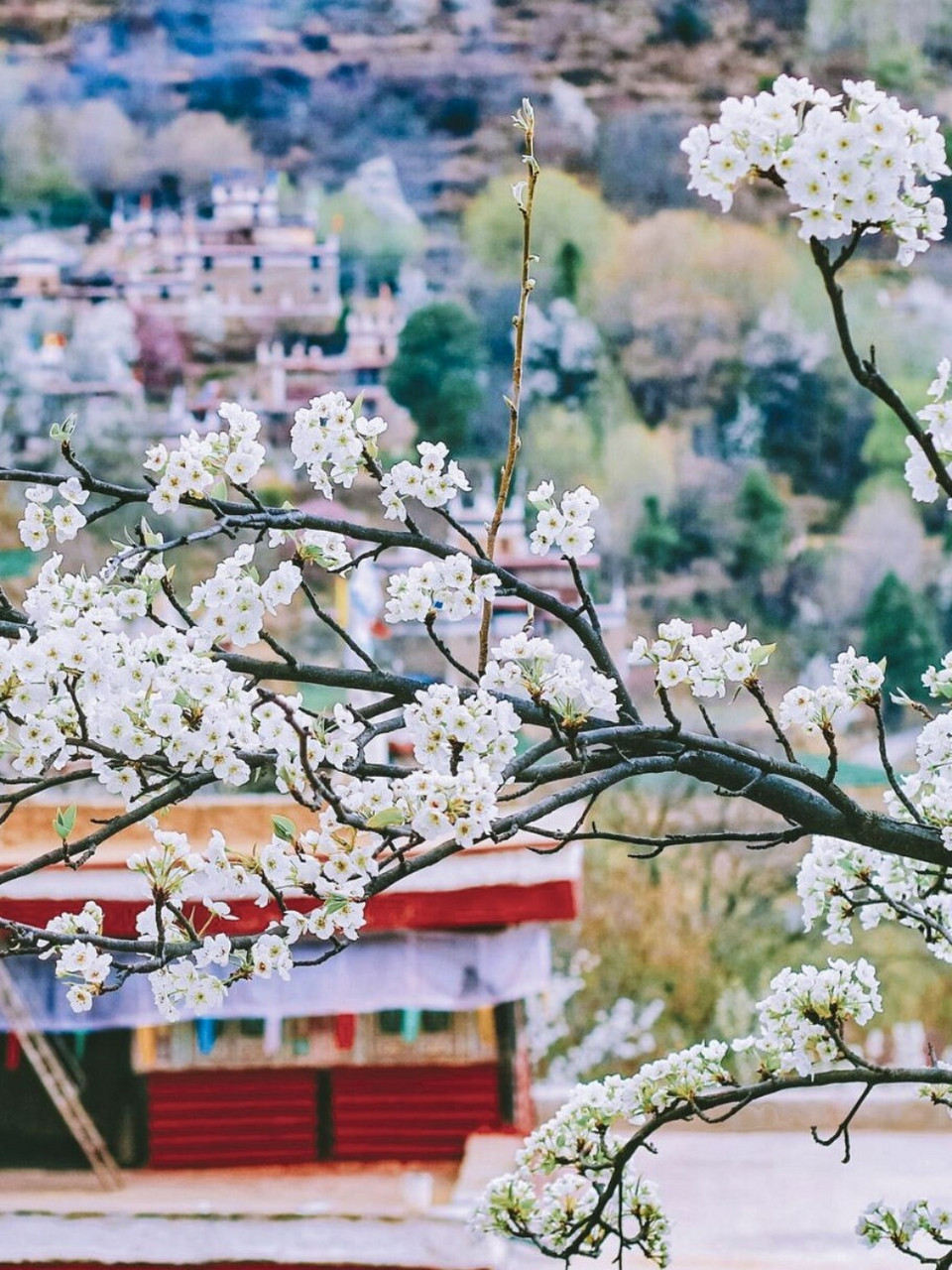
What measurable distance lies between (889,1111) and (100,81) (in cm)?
402

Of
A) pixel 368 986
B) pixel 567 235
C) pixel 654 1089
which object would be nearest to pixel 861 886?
pixel 654 1089

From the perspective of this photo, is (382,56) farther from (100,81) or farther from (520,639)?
(520,639)

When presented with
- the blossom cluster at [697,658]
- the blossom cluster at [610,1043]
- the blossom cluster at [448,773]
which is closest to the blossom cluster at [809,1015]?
the blossom cluster at [697,658]

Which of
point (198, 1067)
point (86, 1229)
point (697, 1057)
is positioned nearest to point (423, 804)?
point (697, 1057)

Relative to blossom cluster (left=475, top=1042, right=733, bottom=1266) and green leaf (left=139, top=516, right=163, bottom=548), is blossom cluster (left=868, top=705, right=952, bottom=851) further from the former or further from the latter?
green leaf (left=139, top=516, right=163, bottom=548)

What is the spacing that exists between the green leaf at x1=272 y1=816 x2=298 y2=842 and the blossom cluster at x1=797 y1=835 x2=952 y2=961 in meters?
0.47

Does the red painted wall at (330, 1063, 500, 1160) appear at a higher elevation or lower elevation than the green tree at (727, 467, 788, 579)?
lower

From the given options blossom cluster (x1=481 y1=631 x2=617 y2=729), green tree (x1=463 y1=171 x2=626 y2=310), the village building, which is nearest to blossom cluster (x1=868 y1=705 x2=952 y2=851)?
blossom cluster (x1=481 y1=631 x2=617 y2=729)

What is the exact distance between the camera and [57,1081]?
3875 mm

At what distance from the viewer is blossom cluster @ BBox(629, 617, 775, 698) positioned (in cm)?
116

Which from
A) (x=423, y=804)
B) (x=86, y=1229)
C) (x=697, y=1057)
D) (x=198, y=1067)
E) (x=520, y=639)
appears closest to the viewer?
(x=423, y=804)

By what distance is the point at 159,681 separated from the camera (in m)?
1.09

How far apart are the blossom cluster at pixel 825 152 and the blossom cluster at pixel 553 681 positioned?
14.3 inches

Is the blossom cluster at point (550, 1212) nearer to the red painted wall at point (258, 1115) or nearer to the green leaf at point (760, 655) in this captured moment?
the green leaf at point (760, 655)
